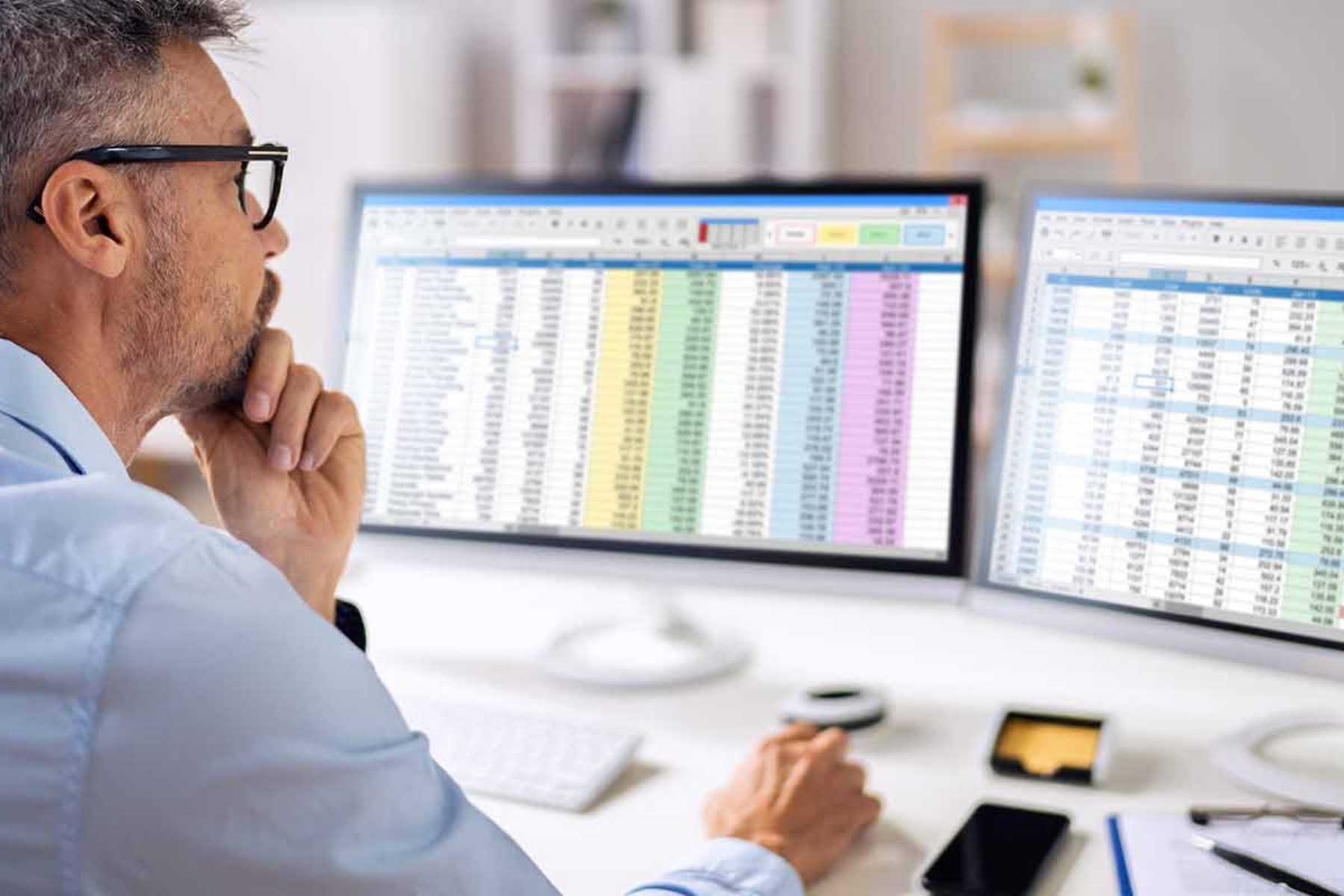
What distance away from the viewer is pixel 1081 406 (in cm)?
122

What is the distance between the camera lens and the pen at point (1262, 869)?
928 mm

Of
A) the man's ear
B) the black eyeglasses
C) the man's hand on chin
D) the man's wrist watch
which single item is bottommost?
the man's wrist watch

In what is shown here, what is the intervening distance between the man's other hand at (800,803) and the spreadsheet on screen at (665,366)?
0.25 m

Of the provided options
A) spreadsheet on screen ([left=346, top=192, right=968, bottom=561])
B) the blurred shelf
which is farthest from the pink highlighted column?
the blurred shelf

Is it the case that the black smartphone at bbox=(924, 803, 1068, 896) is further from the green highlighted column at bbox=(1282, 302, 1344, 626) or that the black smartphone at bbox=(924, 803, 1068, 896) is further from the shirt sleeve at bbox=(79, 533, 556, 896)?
the shirt sleeve at bbox=(79, 533, 556, 896)

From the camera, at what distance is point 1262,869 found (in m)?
0.96

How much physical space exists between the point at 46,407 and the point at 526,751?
1.73 feet

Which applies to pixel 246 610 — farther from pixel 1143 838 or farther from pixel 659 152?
pixel 659 152

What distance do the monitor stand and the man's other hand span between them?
0.26 m

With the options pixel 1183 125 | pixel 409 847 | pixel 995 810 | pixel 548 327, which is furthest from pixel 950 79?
pixel 409 847

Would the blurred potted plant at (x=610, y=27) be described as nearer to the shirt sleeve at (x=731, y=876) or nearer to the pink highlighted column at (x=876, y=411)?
the pink highlighted column at (x=876, y=411)

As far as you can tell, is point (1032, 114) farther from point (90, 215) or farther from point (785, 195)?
point (90, 215)

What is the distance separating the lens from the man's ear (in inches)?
35.4

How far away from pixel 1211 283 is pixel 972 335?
0.22 metres
